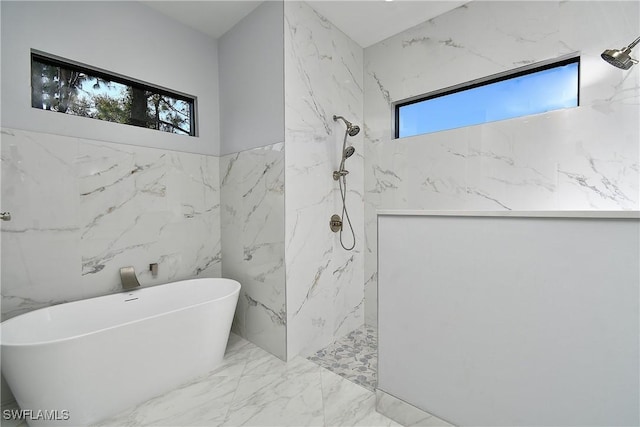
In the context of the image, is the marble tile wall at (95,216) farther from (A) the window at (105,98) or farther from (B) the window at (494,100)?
(B) the window at (494,100)

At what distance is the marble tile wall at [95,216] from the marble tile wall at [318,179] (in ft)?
3.05

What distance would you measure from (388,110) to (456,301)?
188cm

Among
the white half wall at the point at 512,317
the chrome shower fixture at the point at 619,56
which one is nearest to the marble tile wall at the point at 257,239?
the white half wall at the point at 512,317

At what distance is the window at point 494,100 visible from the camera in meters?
1.78

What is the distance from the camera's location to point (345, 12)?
7.23ft

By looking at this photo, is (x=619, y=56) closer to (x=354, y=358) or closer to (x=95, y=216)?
(x=354, y=358)

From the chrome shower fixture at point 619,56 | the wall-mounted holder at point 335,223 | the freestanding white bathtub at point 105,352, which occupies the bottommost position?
the freestanding white bathtub at point 105,352

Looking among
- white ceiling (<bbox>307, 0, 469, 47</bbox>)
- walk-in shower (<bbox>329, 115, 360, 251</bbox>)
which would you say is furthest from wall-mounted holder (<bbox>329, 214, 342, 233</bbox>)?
white ceiling (<bbox>307, 0, 469, 47</bbox>)

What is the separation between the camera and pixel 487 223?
1125 millimetres

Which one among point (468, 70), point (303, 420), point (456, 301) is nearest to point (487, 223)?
point (456, 301)

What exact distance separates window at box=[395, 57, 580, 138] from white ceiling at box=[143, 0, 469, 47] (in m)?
0.61

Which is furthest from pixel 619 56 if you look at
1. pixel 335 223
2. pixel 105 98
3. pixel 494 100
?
pixel 105 98

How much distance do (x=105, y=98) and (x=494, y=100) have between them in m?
2.86

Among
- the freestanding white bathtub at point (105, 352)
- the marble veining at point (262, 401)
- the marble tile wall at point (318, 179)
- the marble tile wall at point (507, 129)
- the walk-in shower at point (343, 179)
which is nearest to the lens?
the freestanding white bathtub at point (105, 352)
